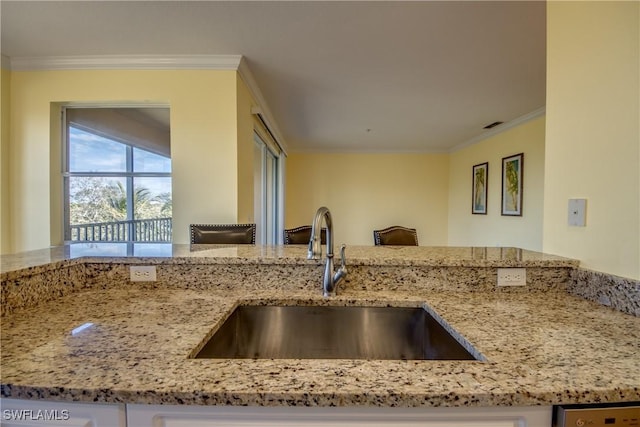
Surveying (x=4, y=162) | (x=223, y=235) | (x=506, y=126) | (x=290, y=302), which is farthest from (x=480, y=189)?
(x=4, y=162)

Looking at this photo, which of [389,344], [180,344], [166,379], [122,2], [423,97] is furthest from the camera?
[423,97]

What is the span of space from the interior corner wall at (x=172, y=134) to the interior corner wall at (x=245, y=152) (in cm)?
10

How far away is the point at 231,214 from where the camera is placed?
260cm

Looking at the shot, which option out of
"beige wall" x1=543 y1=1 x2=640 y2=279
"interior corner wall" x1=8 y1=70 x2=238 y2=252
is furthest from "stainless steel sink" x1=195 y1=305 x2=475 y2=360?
"interior corner wall" x1=8 y1=70 x2=238 y2=252

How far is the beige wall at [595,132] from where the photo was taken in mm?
977

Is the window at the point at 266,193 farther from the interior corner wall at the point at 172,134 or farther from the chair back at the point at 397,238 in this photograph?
the chair back at the point at 397,238

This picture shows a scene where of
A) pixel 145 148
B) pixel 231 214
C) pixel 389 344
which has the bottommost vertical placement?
pixel 389 344

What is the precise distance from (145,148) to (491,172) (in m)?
4.60

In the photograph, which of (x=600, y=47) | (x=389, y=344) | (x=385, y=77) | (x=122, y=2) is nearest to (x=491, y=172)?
(x=385, y=77)

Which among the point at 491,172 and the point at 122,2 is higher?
the point at 122,2

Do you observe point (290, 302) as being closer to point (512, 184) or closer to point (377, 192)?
point (512, 184)

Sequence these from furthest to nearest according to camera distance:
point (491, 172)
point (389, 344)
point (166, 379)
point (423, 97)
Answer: point (491, 172) < point (423, 97) < point (389, 344) < point (166, 379)

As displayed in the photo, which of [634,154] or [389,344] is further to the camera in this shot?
[389,344]

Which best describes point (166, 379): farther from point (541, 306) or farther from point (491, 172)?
point (491, 172)
